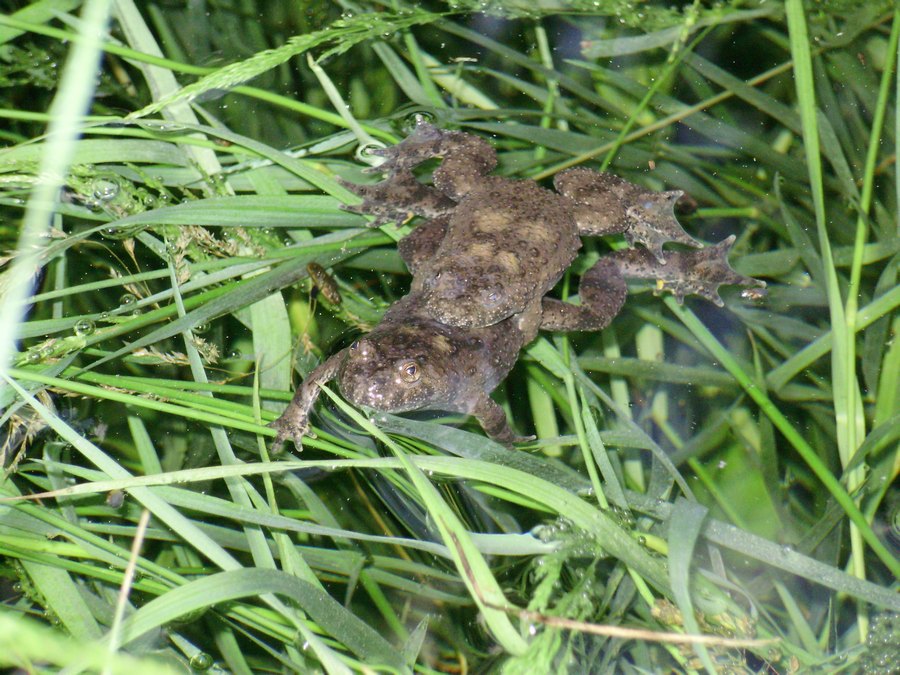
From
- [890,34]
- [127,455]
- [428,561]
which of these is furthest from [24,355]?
[890,34]

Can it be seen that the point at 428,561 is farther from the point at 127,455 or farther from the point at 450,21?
the point at 450,21

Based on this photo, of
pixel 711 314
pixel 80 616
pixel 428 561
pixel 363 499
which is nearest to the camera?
pixel 80 616

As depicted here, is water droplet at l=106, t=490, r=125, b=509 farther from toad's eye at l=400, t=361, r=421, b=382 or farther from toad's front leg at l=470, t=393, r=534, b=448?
toad's front leg at l=470, t=393, r=534, b=448

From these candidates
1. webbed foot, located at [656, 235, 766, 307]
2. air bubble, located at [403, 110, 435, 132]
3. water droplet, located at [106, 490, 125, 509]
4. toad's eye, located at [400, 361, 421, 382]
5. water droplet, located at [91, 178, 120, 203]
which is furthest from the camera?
air bubble, located at [403, 110, 435, 132]

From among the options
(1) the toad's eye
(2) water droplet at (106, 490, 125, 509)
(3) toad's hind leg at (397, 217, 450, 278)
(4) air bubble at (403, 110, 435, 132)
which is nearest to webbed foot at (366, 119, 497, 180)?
(4) air bubble at (403, 110, 435, 132)

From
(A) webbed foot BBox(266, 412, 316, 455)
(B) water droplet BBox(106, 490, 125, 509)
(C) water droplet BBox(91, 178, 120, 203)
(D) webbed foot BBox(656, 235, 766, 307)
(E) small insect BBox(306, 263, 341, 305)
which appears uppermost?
(C) water droplet BBox(91, 178, 120, 203)

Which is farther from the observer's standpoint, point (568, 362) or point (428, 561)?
point (568, 362)
